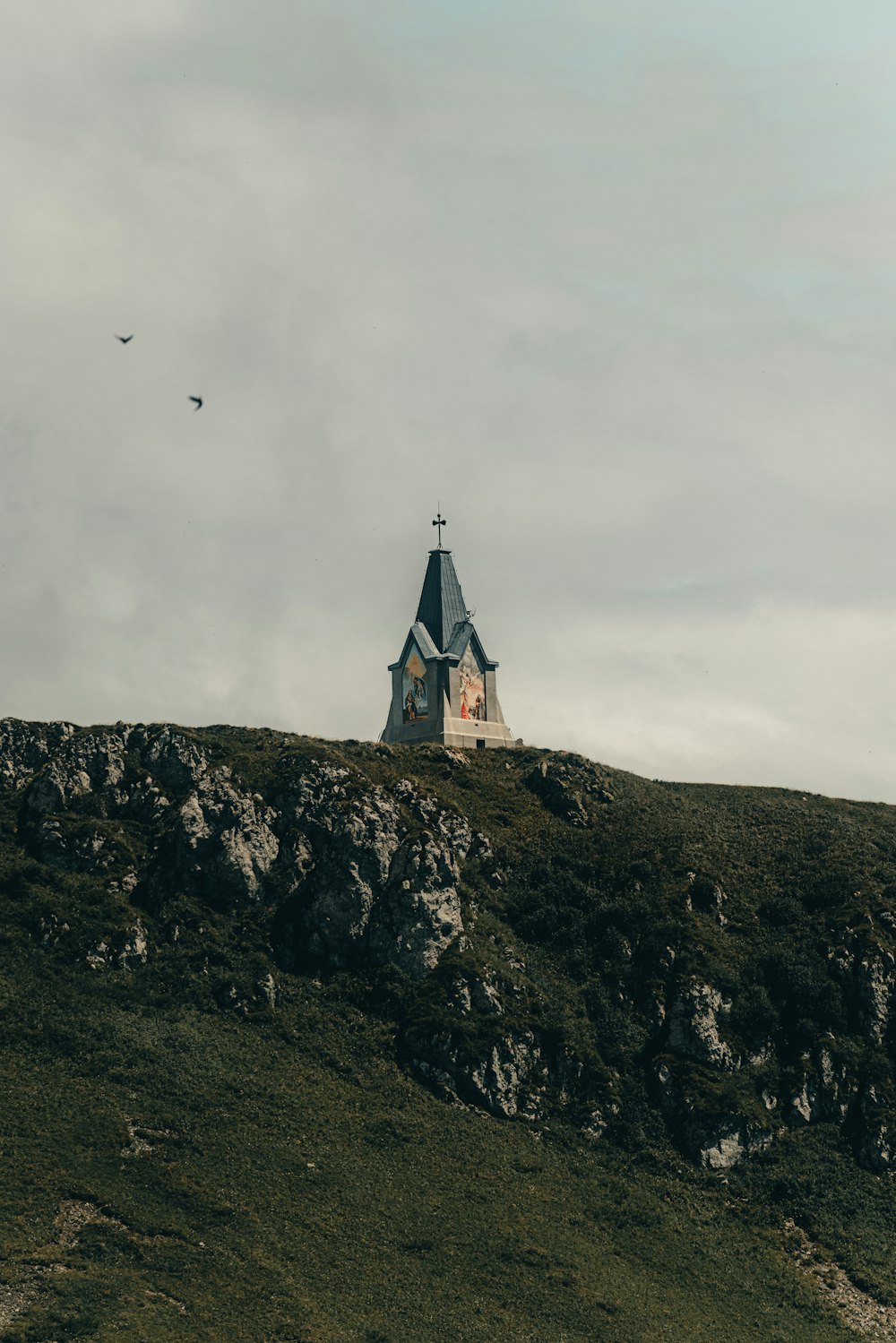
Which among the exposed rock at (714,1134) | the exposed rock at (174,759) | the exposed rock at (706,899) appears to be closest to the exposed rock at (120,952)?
the exposed rock at (174,759)

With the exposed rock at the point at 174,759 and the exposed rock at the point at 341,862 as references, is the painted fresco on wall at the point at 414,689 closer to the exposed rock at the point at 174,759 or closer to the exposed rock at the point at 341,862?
the exposed rock at the point at 341,862

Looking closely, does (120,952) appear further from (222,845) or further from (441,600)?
(441,600)

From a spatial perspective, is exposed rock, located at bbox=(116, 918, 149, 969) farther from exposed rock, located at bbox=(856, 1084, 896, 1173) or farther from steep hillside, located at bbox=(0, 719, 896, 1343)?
exposed rock, located at bbox=(856, 1084, 896, 1173)

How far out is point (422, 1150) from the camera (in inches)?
3344

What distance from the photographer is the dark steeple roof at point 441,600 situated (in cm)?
13750

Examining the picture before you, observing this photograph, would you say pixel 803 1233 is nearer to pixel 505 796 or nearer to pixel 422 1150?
pixel 422 1150

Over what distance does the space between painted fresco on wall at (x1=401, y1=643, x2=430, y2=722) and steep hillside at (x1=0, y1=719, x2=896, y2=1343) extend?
38.3 ft

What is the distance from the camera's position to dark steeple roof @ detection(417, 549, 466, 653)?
13750 centimetres

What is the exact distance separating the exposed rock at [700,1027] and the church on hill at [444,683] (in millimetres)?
41310

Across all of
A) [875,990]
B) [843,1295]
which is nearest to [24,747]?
[875,990]

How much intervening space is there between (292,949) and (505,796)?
29318 millimetres

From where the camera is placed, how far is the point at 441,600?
139 meters

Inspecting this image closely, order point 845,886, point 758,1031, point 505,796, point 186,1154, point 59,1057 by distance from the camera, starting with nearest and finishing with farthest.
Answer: point 186,1154 < point 59,1057 < point 758,1031 < point 845,886 < point 505,796

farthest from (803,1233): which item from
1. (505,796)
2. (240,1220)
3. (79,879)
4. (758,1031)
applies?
(79,879)
